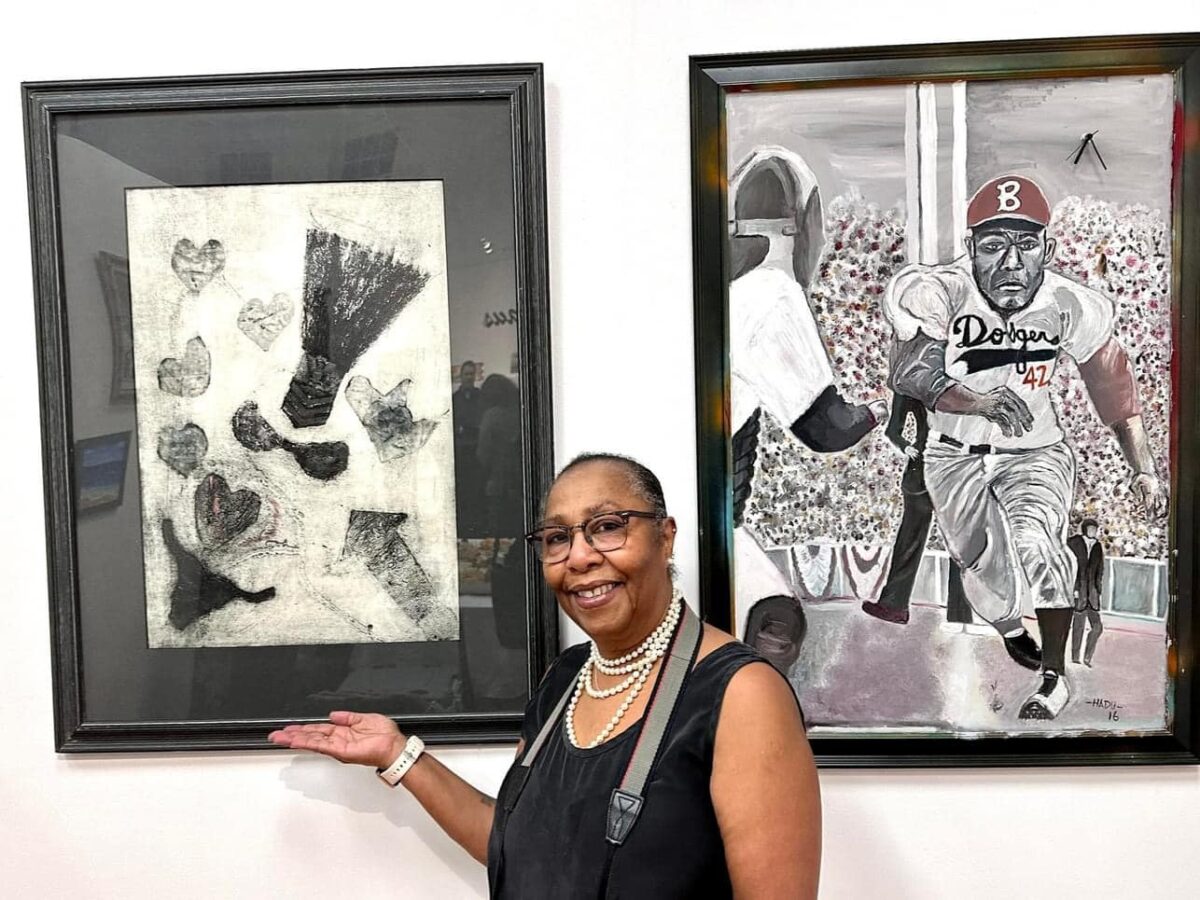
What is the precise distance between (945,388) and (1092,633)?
433 millimetres

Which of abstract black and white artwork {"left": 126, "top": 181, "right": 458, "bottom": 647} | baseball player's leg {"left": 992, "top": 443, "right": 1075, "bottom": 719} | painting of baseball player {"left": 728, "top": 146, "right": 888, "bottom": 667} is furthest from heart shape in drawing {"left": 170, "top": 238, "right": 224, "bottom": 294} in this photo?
baseball player's leg {"left": 992, "top": 443, "right": 1075, "bottom": 719}

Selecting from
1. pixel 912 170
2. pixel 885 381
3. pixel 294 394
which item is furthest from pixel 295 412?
pixel 912 170

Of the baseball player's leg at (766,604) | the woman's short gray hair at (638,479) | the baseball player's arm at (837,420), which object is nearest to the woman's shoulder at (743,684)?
the woman's short gray hair at (638,479)

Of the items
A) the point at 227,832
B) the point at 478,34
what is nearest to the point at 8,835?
the point at 227,832

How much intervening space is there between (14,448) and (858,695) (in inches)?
54.3

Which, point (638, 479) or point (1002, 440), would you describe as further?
point (1002, 440)

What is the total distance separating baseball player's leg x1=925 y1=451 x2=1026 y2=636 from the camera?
146 cm

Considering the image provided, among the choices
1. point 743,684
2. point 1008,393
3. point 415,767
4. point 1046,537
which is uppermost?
point 1008,393

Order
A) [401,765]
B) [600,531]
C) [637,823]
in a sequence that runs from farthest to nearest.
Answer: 1. [401,765]
2. [600,531]
3. [637,823]

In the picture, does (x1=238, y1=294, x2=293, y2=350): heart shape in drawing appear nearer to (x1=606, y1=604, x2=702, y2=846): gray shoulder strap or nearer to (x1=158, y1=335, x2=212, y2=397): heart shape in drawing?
(x1=158, y1=335, x2=212, y2=397): heart shape in drawing

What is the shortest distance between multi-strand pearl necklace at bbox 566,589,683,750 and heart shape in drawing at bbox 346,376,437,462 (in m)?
0.46

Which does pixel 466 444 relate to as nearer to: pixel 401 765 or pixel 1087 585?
pixel 401 765

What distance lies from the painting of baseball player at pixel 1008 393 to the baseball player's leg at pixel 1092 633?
35 mm

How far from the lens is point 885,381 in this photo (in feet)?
4.82
